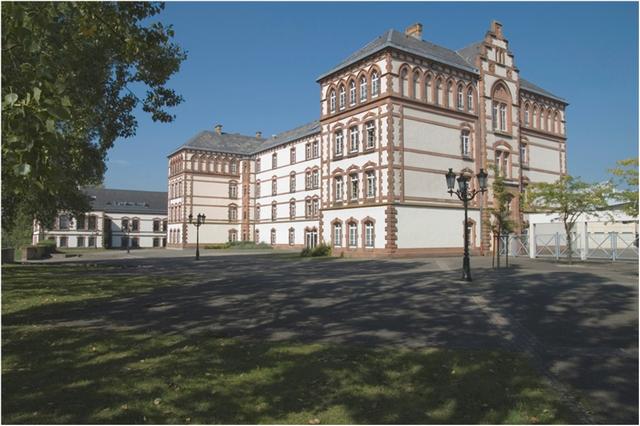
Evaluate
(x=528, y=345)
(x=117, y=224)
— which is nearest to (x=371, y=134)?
(x=528, y=345)

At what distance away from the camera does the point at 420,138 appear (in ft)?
104

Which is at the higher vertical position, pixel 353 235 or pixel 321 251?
pixel 353 235

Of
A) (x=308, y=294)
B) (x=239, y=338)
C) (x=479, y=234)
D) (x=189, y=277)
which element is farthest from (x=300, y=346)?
(x=479, y=234)

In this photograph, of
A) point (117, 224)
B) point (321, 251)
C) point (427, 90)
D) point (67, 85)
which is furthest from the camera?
point (117, 224)

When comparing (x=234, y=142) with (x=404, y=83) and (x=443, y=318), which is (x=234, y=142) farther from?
(x=443, y=318)

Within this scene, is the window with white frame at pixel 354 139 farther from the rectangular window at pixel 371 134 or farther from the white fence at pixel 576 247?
the white fence at pixel 576 247

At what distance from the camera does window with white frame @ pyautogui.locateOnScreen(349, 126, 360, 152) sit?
3325 centimetres

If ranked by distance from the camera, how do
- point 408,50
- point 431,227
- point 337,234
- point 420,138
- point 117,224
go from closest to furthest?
point 408,50 < point 420,138 < point 431,227 < point 337,234 < point 117,224

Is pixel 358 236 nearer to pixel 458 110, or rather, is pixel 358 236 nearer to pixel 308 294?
pixel 458 110

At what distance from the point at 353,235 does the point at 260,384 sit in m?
27.9

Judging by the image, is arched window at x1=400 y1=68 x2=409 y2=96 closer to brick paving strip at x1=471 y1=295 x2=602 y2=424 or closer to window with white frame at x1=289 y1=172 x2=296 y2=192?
brick paving strip at x1=471 y1=295 x2=602 y2=424

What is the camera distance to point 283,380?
18.1 ft

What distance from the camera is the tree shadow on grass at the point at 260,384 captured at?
4.55m

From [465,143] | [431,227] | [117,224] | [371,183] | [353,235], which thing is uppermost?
[465,143]
